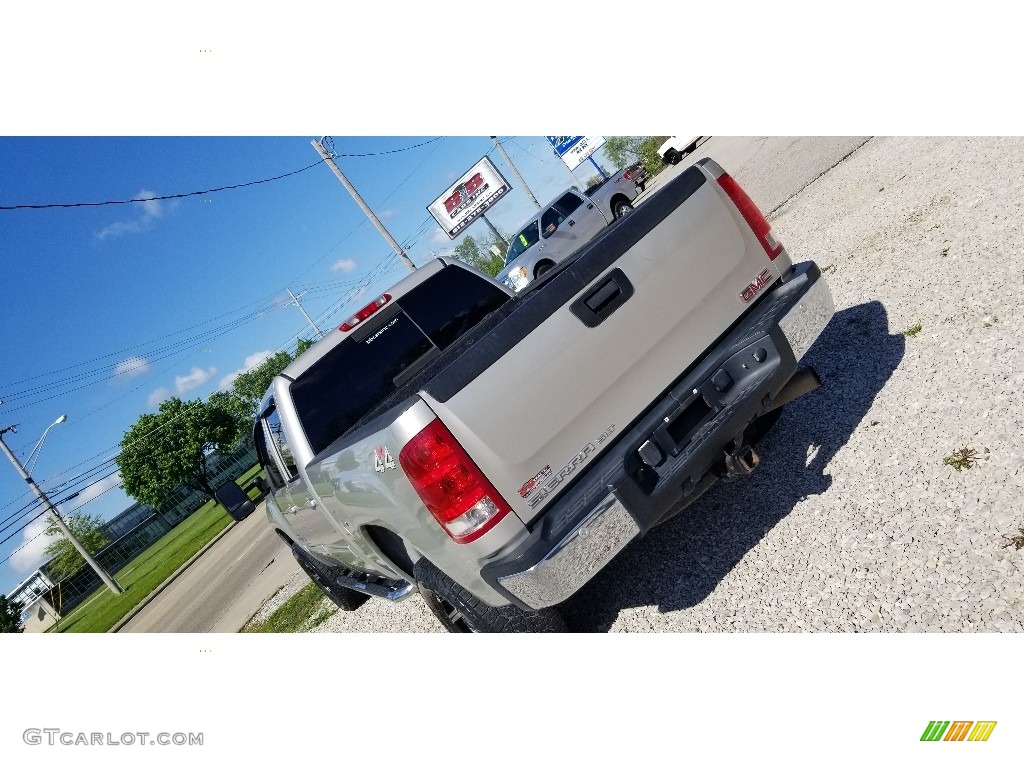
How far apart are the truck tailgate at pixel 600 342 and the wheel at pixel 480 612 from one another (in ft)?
2.01

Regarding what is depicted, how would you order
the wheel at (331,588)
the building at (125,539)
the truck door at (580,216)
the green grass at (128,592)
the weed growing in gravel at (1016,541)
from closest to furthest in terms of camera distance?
the weed growing in gravel at (1016,541) < the wheel at (331,588) < the truck door at (580,216) < the green grass at (128,592) < the building at (125,539)

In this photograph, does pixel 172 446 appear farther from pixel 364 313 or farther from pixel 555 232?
pixel 364 313

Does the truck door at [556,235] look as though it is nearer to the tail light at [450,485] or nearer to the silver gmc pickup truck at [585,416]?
the silver gmc pickup truck at [585,416]

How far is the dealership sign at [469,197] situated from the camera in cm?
3866

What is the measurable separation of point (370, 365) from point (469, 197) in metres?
37.0

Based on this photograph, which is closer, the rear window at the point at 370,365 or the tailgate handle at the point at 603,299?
the tailgate handle at the point at 603,299

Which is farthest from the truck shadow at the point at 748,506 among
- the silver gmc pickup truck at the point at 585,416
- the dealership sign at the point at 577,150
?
the dealership sign at the point at 577,150

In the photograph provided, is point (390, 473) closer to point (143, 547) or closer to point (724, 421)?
point (724, 421)

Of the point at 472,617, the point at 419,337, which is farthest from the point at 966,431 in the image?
the point at 419,337

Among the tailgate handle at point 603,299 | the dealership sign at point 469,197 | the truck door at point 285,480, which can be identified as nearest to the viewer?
the tailgate handle at point 603,299

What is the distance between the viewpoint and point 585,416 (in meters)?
2.61

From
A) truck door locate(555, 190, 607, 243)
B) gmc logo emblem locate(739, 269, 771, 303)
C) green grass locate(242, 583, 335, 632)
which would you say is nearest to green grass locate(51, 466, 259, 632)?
green grass locate(242, 583, 335, 632)

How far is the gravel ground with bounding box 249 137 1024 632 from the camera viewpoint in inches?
95.9
